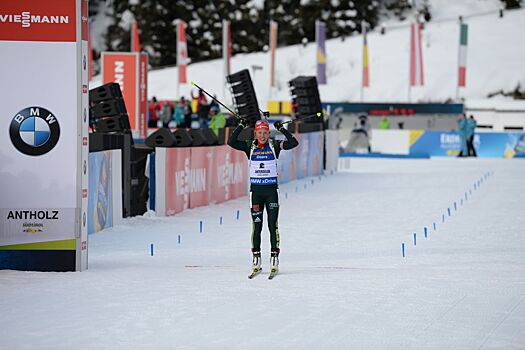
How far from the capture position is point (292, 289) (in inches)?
406

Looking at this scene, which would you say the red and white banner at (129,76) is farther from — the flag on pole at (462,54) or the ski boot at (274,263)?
the flag on pole at (462,54)

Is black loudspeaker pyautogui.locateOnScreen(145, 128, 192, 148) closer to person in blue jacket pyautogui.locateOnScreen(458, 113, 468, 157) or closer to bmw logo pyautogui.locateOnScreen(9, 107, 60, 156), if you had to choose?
bmw logo pyautogui.locateOnScreen(9, 107, 60, 156)

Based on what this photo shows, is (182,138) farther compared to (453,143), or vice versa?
(453,143)

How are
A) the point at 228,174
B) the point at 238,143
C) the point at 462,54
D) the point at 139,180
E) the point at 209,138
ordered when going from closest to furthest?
the point at 238,143 → the point at 139,180 → the point at 209,138 → the point at 228,174 → the point at 462,54

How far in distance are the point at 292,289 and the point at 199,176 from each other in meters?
9.12

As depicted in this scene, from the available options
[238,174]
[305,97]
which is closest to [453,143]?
[305,97]

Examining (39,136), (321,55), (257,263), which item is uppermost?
(321,55)

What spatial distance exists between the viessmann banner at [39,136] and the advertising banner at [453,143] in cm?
3095

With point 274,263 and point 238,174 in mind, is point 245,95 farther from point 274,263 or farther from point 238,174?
point 274,263

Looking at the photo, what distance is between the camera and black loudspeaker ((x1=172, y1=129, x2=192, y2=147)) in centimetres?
1859

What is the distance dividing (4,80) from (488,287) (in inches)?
202

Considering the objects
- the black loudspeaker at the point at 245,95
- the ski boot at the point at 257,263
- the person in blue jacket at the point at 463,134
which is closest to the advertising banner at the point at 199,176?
the black loudspeaker at the point at 245,95

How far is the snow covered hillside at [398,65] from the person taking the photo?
216 ft

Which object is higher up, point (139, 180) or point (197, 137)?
point (197, 137)
